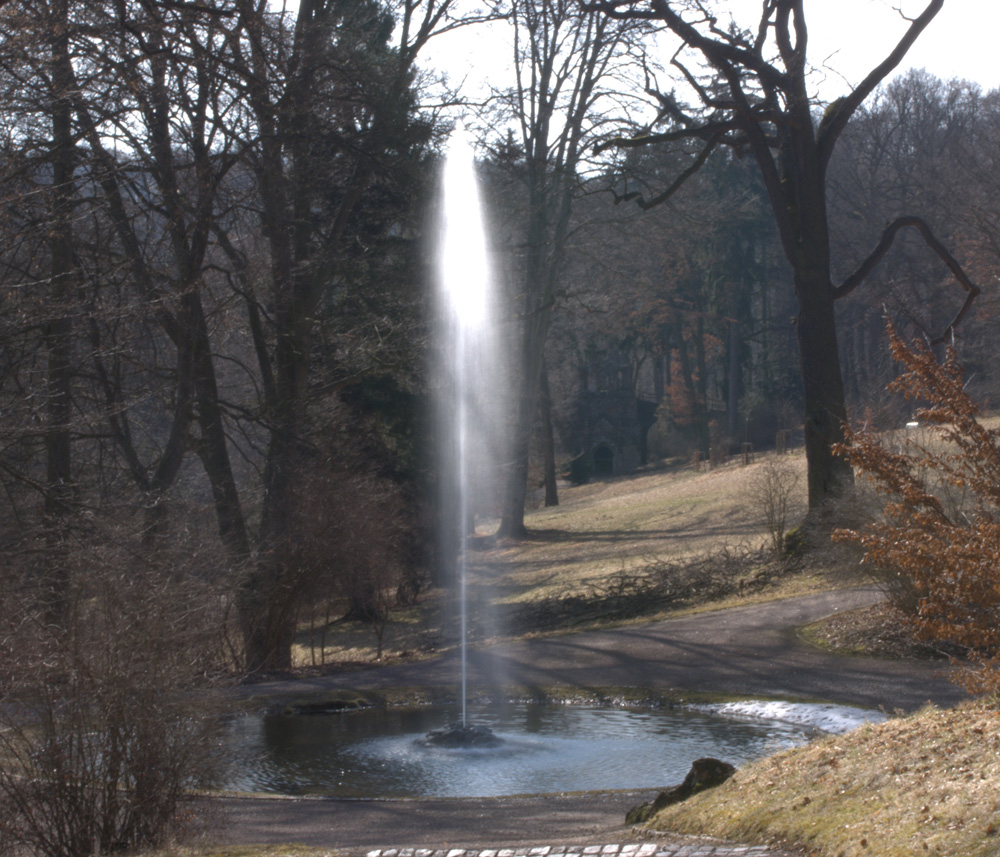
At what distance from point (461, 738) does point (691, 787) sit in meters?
4.24

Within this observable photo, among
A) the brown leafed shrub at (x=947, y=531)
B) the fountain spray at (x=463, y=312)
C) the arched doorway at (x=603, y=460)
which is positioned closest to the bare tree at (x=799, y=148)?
the fountain spray at (x=463, y=312)

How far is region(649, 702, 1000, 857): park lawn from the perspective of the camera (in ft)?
14.0

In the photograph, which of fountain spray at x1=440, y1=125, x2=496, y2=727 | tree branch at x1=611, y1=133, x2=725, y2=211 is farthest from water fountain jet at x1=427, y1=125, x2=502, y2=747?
tree branch at x1=611, y1=133, x2=725, y2=211

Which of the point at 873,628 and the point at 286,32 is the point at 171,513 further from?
the point at 873,628

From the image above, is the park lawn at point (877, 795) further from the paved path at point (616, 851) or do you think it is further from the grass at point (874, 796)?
the paved path at point (616, 851)

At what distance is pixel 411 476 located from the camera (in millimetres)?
24391

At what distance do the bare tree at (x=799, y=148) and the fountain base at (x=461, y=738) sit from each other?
9542 millimetres

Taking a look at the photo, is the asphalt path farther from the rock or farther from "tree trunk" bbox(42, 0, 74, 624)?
"tree trunk" bbox(42, 0, 74, 624)

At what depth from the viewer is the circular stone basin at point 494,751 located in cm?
882

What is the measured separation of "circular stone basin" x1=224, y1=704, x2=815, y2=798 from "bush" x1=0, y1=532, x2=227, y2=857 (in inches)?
50.4

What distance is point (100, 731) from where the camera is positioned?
6.32 meters

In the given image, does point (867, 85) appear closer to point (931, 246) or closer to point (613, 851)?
point (931, 246)

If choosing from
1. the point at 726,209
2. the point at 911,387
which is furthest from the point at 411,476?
the point at 911,387

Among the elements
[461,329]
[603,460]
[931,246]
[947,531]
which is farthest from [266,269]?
[603,460]
